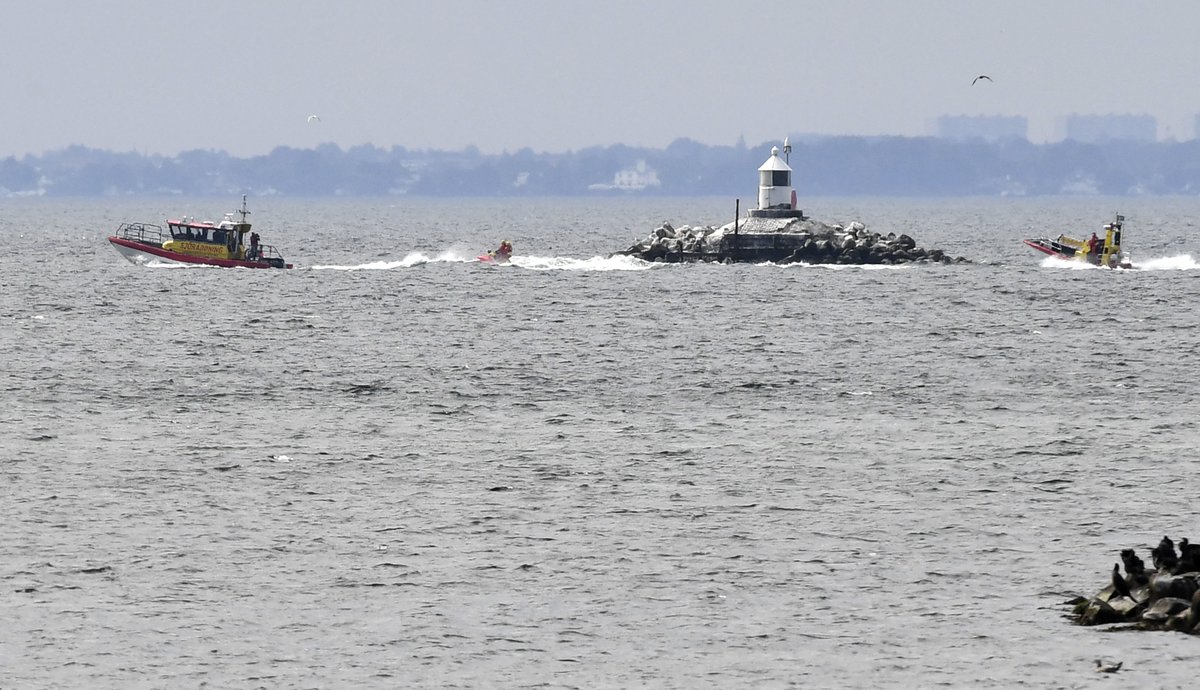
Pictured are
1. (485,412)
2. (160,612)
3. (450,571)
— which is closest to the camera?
(160,612)

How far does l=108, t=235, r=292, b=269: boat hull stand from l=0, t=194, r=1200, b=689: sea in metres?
24.5

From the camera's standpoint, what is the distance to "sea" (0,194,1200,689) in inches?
821

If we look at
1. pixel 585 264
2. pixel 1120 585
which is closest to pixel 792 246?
pixel 585 264

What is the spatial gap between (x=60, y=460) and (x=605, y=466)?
1127 centimetres

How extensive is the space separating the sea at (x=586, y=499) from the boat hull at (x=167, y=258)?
24500 millimetres

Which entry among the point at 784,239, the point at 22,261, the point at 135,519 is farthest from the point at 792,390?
the point at 22,261

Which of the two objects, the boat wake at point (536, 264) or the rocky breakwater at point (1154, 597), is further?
the boat wake at point (536, 264)

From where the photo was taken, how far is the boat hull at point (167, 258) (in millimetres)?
93500

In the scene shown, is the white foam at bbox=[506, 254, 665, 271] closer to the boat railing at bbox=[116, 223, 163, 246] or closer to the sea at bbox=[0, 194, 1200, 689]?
the boat railing at bbox=[116, 223, 163, 246]

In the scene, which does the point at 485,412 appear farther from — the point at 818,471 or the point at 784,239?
the point at 784,239

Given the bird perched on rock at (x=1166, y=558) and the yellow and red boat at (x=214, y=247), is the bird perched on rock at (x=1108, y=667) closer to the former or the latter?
the bird perched on rock at (x=1166, y=558)

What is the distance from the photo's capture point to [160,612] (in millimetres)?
22594

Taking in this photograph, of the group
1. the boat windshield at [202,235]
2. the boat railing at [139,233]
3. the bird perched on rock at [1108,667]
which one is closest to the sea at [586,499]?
the bird perched on rock at [1108,667]

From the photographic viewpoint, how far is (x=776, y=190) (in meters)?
102
